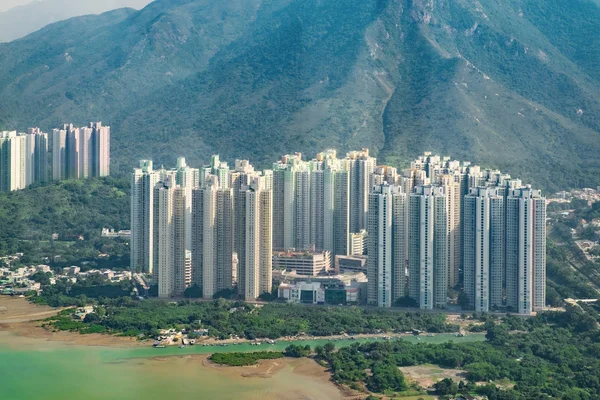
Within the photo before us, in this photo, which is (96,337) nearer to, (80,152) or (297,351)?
(297,351)

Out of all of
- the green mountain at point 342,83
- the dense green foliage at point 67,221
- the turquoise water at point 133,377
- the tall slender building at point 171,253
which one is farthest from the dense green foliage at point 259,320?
the green mountain at point 342,83

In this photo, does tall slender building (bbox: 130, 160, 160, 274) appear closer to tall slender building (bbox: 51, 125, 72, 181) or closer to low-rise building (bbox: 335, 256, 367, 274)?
low-rise building (bbox: 335, 256, 367, 274)

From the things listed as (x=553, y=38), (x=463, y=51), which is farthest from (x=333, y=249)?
(x=553, y=38)

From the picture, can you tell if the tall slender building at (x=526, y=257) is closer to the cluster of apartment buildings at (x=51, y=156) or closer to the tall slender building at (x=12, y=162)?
the cluster of apartment buildings at (x=51, y=156)

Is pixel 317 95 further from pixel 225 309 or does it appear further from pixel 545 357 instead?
pixel 545 357

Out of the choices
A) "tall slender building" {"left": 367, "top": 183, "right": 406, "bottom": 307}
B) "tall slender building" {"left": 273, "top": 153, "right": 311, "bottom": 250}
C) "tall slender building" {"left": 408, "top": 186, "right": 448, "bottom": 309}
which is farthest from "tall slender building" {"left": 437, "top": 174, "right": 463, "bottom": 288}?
"tall slender building" {"left": 273, "top": 153, "right": 311, "bottom": 250}

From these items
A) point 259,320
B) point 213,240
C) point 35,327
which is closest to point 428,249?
point 259,320
